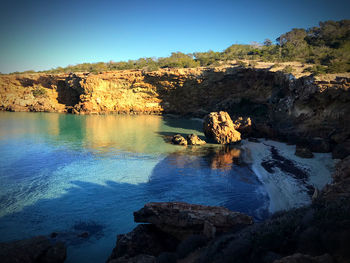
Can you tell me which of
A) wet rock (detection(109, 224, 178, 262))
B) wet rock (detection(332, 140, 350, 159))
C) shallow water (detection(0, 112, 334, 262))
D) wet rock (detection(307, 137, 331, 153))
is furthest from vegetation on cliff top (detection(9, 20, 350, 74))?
wet rock (detection(109, 224, 178, 262))

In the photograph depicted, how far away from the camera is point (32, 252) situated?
219 inches

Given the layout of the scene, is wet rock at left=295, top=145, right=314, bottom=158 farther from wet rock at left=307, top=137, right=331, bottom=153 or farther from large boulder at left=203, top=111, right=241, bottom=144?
large boulder at left=203, top=111, right=241, bottom=144

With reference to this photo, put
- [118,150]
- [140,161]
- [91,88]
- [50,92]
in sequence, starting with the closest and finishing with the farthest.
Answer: [140,161] < [118,150] < [91,88] < [50,92]

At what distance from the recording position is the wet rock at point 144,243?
568 cm

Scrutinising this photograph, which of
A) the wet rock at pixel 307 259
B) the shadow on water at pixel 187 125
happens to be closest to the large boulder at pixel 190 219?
the wet rock at pixel 307 259

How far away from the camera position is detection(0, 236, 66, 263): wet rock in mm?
5277

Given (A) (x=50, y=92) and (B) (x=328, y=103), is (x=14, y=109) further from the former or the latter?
(B) (x=328, y=103)

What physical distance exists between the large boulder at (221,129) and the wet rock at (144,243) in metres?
16.8

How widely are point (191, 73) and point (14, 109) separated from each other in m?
43.1

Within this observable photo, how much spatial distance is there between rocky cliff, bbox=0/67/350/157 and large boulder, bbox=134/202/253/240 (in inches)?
471

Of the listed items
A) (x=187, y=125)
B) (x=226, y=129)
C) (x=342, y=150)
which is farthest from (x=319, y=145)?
(x=187, y=125)

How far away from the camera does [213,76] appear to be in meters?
39.0

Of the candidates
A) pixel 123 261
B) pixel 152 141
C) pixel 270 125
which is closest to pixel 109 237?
pixel 123 261

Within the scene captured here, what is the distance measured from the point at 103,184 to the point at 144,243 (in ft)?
21.3
